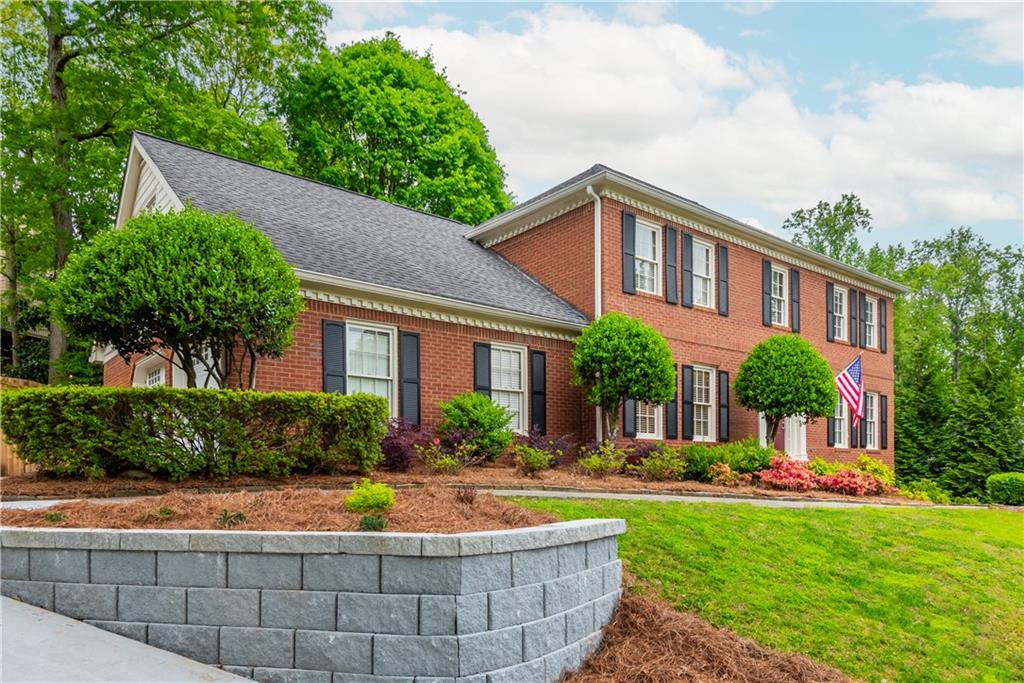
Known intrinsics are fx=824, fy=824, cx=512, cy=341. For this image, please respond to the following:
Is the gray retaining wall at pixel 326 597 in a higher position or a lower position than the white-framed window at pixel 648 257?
lower

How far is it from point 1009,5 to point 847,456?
13.5 metres

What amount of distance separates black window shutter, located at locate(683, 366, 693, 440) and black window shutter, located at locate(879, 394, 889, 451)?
9.56m

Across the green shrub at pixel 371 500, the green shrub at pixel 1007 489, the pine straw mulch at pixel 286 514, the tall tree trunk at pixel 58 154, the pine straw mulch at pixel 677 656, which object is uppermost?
the tall tree trunk at pixel 58 154

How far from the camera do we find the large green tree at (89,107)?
21.5m

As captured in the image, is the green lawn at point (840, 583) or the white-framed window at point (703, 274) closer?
the green lawn at point (840, 583)

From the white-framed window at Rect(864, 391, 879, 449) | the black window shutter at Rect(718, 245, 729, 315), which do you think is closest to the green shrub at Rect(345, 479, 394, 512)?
the black window shutter at Rect(718, 245, 729, 315)

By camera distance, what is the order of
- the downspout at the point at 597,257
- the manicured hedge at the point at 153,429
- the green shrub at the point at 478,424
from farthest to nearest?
the downspout at the point at 597,257
the green shrub at the point at 478,424
the manicured hedge at the point at 153,429

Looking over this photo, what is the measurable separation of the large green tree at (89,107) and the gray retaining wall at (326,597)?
18.7 metres

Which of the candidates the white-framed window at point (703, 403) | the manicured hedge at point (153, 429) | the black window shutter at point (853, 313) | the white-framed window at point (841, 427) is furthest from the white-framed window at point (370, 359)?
the black window shutter at point (853, 313)

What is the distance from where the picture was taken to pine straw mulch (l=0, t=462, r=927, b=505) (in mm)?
8219

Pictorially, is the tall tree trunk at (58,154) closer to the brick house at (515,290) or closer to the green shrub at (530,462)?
the brick house at (515,290)

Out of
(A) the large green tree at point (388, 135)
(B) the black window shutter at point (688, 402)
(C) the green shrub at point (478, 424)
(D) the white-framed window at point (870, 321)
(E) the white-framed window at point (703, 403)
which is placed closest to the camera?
(C) the green shrub at point (478, 424)

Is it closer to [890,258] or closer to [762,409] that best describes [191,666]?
[762,409]

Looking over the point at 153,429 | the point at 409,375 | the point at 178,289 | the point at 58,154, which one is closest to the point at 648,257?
the point at 409,375
